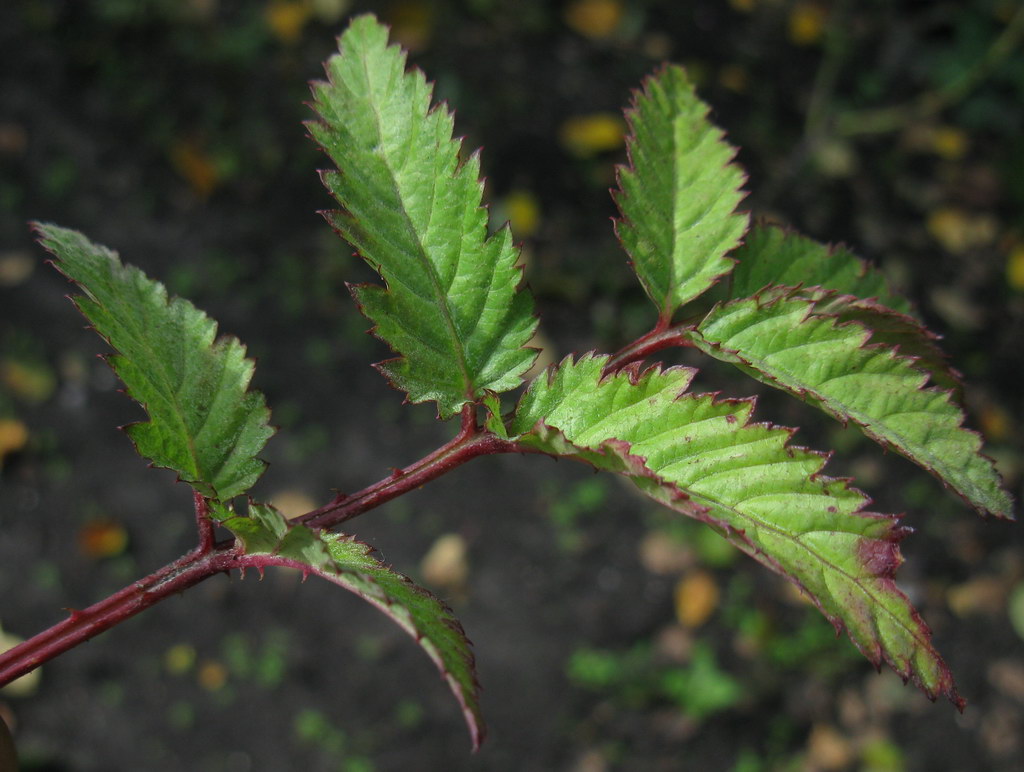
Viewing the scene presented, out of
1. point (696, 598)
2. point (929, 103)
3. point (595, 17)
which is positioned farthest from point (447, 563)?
point (929, 103)

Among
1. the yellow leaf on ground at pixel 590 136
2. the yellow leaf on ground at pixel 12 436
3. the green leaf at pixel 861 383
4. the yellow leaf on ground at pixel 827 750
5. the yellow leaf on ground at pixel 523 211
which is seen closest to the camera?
the green leaf at pixel 861 383

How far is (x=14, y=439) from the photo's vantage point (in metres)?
3.09

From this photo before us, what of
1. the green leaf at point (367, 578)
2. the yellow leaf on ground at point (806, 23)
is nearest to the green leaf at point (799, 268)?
the green leaf at point (367, 578)

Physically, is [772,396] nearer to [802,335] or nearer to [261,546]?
[802,335]

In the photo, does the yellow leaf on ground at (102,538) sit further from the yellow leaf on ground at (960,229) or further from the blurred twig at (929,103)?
the yellow leaf on ground at (960,229)

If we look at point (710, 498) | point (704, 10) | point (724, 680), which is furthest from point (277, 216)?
point (710, 498)

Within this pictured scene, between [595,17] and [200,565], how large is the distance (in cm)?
332

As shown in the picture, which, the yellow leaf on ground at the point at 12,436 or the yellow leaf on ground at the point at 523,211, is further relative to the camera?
the yellow leaf on ground at the point at 523,211

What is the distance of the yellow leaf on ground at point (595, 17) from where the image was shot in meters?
3.60

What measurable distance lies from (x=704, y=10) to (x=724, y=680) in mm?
2699

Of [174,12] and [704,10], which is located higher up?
[174,12]

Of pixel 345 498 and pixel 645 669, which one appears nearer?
pixel 345 498

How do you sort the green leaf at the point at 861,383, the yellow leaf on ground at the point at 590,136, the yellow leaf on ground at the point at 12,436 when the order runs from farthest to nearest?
1. the yellow leaf on ground at the point at 590,136
2. the yellow leaf on ground at the point at 12,436
3. the green leaf at the point at 861,383

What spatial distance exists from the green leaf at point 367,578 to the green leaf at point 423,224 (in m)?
0.19
